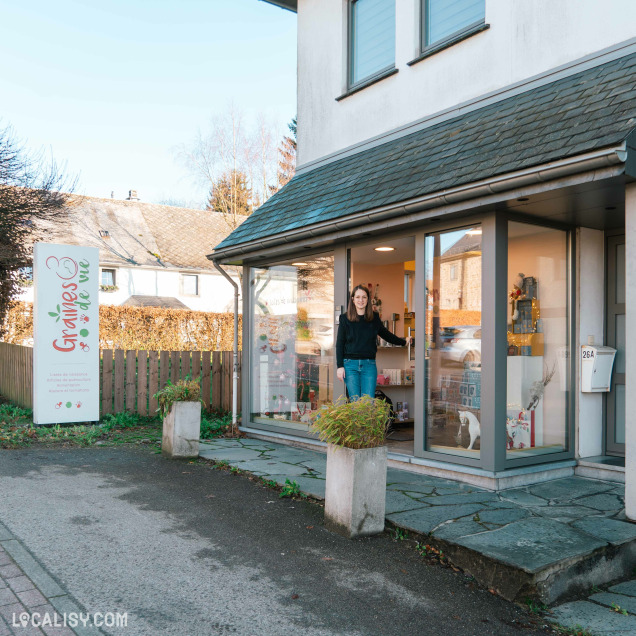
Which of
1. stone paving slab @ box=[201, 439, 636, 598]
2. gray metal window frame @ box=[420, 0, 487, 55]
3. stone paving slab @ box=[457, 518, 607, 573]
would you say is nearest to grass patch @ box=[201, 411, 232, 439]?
stone paving slab @ box=[201, 439, 636, 598]

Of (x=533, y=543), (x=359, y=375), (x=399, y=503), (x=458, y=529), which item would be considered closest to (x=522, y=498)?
(x=399, y=503)

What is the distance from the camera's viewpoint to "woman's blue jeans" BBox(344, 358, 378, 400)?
22.5ft

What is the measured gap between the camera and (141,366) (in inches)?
401

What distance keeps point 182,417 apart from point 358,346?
2.24 m

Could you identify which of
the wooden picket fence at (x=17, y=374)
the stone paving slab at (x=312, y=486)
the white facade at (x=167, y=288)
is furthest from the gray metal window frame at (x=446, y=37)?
the white facade at (x=167, y=288)

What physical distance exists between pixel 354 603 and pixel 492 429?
2.56 meters

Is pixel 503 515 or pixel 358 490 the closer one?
pixel 358 490

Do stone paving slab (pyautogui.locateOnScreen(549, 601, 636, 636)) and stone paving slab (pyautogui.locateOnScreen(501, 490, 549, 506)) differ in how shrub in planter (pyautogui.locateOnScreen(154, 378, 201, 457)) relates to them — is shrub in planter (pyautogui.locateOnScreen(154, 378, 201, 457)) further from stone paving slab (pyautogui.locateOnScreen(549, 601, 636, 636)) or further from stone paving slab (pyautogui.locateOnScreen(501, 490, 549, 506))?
stone paving slab (pyautogui.locateOnScreen(549, 601, 636, 636))

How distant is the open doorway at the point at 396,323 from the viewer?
899 centimetres

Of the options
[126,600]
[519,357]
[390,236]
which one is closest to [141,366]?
[390,236]

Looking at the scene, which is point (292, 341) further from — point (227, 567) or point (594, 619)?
point (594, 619)

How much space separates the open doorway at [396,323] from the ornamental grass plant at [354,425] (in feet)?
13.2

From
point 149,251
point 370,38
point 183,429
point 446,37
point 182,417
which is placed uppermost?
point 370,38

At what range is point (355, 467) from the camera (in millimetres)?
4395
